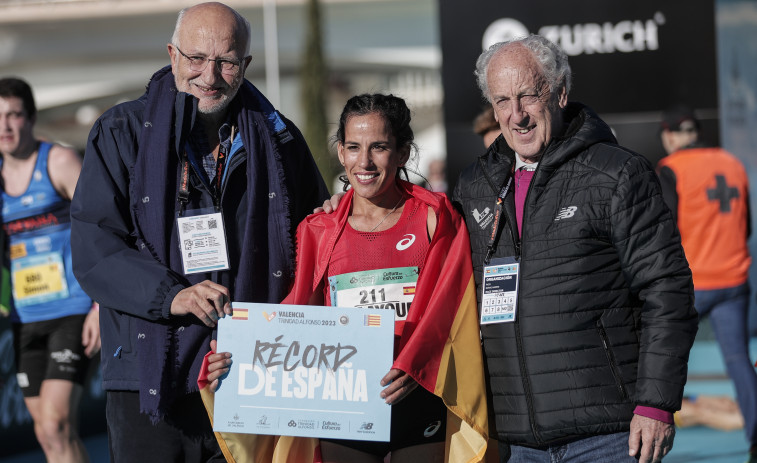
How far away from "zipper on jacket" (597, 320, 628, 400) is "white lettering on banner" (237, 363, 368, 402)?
732mm

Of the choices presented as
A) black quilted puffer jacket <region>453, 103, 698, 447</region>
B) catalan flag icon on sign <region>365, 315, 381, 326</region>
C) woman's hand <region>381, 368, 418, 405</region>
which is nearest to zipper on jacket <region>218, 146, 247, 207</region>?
catalan flag icon on sign <region>365, 315, 381, 326</region>

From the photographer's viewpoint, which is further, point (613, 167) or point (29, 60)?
point (29, 60)

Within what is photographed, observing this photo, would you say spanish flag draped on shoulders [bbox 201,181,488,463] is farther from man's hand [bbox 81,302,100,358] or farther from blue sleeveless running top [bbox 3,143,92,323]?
blue sleeveless running top [bbox 3,143,92,323]

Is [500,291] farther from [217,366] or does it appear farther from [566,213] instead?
[217,366]

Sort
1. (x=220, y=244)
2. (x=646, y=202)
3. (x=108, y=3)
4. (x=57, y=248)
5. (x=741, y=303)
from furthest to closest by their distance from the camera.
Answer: (x=108, y=3) → (x=741, y=303) → (x=57, y=248) → (x=220, y=244) → (x=646, y=202)

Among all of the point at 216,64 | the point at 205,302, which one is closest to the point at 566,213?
the point at 205,302

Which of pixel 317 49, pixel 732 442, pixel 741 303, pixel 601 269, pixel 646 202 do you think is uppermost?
pixel 317 49

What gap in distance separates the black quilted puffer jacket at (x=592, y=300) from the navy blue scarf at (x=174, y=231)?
2.73 feet

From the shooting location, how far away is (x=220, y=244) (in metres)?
3.32

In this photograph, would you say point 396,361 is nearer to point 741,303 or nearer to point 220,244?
point 220,244

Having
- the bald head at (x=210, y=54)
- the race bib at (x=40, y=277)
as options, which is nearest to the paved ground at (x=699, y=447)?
the race bib at (x=40, y=277)

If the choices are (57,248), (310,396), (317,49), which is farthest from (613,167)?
(317,49)

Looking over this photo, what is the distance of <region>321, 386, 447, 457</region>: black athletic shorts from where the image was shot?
3.24m

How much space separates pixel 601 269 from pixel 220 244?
1259 mm
